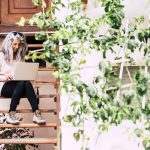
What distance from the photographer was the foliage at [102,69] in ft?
9.23

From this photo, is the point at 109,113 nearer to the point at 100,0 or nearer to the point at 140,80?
the point at 140,80

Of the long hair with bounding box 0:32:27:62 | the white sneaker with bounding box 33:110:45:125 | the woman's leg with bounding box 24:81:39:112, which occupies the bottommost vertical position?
the white sneaker with bounding box 33:110:45:125

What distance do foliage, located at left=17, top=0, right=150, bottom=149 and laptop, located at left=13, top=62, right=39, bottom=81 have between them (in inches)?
46.3

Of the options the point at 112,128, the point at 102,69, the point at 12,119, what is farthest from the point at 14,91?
the point at 102,69

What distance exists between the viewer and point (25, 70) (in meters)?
4.53

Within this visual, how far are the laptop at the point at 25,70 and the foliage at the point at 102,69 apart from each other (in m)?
1.18

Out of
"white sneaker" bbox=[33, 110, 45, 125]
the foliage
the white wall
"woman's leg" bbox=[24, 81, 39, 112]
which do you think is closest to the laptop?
"woman's leg" bbox=[24, 81, 39, 112]

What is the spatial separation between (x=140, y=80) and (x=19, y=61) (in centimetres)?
232

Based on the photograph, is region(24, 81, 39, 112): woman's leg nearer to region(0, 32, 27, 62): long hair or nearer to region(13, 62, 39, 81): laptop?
region(13, 62, 39, 81): laptop

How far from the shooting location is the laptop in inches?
175

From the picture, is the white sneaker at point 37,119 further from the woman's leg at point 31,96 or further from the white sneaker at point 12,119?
the white sneaker at point 12,119

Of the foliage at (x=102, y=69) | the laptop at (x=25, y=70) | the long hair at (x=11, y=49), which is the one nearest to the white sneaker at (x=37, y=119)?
the laptop at (x=25, y=70)

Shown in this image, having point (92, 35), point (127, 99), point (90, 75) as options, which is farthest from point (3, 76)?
point (127, 99)

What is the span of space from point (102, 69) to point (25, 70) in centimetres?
178
